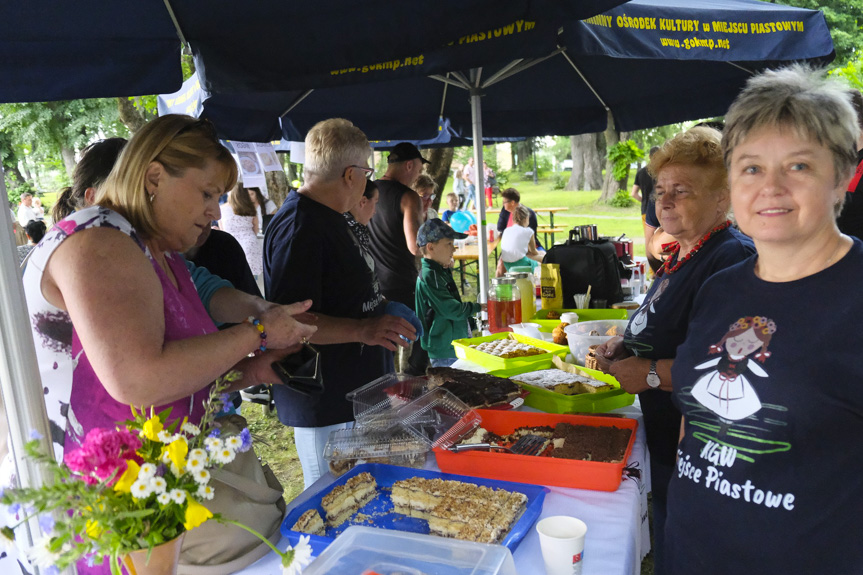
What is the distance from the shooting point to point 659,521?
7.54 feet

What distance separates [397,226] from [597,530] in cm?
379

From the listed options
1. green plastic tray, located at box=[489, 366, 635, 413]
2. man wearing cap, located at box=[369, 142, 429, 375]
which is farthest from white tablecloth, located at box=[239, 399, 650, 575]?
man wearing cap, located at box=[369, 142, 429, 375]

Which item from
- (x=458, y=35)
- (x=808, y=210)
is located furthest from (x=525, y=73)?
(x=808, y=210)

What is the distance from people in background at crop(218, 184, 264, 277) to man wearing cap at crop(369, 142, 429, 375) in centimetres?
294

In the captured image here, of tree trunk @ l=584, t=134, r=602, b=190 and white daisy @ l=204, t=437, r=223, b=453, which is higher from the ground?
tree trunk @ l=584, t=134, r=602, b=190

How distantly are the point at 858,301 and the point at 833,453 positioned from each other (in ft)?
1.08

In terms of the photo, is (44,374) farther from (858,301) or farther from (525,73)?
(525,73)

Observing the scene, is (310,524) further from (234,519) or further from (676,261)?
(676,261)

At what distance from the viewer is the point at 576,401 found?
7.66 ft

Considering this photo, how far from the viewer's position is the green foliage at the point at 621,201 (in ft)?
62.4

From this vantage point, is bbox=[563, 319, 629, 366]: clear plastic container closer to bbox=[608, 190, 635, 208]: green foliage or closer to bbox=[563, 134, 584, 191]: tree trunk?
bbox=[608, 190, 635, 208]: green foliage

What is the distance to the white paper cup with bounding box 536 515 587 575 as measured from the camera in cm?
129

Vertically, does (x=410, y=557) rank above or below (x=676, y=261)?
below

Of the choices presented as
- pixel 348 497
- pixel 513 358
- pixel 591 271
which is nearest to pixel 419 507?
pixel 348 497
